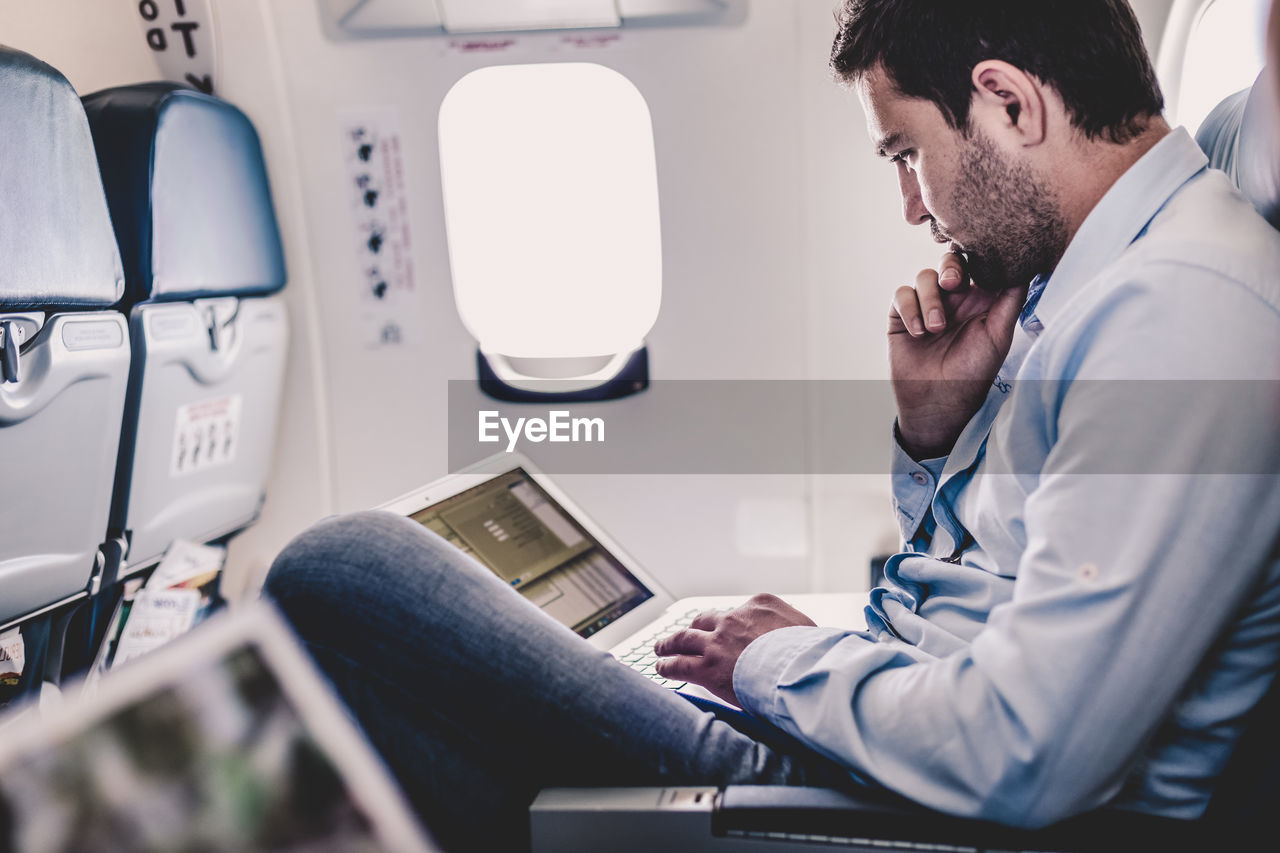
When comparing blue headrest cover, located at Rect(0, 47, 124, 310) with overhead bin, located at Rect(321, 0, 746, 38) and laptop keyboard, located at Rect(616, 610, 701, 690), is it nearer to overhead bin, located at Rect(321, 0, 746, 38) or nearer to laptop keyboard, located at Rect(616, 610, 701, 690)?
overhead bin, located at Rect(321, 0, 746, 38)

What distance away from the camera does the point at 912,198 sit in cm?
136

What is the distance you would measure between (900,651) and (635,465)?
1.42 m

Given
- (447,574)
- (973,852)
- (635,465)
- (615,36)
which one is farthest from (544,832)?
(615,36)

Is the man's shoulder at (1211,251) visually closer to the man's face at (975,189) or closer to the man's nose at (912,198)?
the man's face at (975,189)

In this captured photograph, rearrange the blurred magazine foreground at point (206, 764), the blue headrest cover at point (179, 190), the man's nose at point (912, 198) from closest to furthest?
the blurred magazine foreground at point (206, 764) → the man's nose at point (912, 198) → the blue headrest cover at point (179, 190)

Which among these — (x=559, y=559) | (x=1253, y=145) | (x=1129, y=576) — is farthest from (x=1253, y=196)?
(x=559, y=559)

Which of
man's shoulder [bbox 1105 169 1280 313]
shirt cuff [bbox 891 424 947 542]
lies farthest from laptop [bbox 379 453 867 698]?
man's shoulder [bbox 1105 169 1280 313]

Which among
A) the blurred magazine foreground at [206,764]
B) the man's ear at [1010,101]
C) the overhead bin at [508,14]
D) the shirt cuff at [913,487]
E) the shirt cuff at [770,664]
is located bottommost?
the shirt cuff at [770,664]

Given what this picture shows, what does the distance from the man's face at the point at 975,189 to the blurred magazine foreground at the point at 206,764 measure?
1.02 metres

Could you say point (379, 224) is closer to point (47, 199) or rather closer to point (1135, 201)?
point (47, 199)

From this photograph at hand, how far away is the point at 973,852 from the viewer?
33.7 inches

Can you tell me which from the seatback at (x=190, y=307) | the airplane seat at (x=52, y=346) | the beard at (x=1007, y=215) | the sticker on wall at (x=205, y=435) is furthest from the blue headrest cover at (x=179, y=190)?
the beard at (x=1007, y=215)

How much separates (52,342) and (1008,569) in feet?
5.37

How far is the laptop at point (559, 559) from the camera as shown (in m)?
1.72
